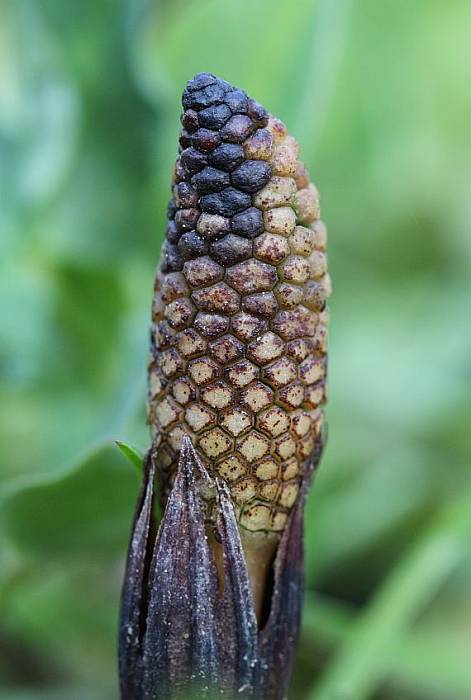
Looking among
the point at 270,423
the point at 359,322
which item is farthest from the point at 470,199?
the point at 270,423

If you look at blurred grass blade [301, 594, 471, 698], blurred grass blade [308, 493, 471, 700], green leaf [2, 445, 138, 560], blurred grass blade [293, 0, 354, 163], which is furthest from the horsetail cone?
blurred grass blade [293, 0, 354, 163]

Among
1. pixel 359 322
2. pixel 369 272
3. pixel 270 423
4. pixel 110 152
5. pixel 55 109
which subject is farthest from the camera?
pixel 369 272

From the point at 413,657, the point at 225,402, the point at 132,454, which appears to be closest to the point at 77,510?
the point at 132,454

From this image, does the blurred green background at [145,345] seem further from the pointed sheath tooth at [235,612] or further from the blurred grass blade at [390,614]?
the pointed sheath tooth at [235,612]

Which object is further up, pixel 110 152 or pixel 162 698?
pixel 110 152

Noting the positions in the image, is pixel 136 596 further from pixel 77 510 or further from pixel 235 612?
pixel 77 510

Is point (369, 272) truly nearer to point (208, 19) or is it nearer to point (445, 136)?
point (445, 136)
